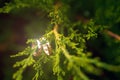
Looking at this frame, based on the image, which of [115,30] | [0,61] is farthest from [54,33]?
[0,61]

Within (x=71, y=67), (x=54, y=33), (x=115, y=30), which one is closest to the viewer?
(x=71, y=67)

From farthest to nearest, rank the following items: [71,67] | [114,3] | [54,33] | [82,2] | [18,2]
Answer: [82,2]
[114,3]
[18,2]
[54,33]
[71,67]

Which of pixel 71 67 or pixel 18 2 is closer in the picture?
pixel 71 67

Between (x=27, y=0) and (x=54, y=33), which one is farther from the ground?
(x=27, y=0)

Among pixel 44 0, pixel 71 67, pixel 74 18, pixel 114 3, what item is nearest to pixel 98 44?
pixel 74 18

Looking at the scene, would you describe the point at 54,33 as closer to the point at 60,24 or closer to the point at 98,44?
the point at 60,24

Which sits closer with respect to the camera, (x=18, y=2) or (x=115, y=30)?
(x=18, y=2)

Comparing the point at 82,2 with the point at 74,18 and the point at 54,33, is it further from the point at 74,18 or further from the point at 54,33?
the point at 54,33

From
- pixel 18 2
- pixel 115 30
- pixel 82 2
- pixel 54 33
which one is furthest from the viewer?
pixel 82 2

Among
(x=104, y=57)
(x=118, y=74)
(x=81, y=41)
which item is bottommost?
(x=118, y=74)
